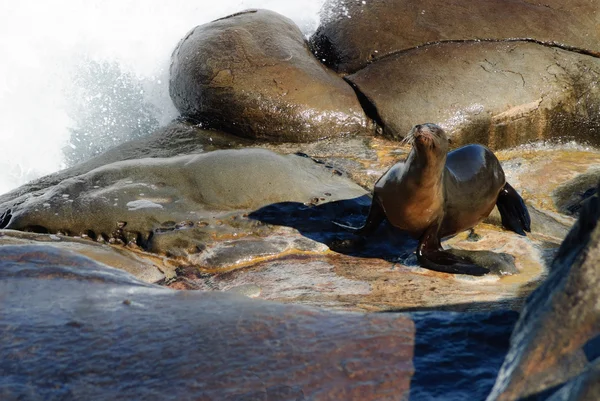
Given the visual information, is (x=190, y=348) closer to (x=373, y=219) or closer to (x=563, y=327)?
(x=563, y=327)

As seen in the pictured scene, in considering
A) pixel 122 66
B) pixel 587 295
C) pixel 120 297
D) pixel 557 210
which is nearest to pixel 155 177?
pixel 120 297

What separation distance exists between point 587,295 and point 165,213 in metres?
3.76

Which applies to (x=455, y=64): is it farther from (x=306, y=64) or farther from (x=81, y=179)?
(x=81, y=179)

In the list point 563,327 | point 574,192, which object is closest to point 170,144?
point 574,192

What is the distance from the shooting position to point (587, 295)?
1931 mm

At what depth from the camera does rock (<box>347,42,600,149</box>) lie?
780cm

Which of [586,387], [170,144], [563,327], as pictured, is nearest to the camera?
[586,387]

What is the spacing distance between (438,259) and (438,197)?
46 centimetres

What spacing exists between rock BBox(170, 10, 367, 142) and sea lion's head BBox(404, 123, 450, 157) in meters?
2.75

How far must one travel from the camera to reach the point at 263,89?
7.80 m

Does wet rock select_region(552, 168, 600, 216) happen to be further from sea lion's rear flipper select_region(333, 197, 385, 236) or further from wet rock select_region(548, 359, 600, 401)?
wet rock select_region(548, 359, 600, 401)

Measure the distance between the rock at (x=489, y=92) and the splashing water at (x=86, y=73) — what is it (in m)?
1.43

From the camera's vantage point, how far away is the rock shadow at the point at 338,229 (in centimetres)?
541

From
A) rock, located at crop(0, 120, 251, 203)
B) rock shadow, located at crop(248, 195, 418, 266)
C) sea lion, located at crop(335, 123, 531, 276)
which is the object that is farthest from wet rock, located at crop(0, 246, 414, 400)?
rock, located at crop(0, 120, 251, 203)
